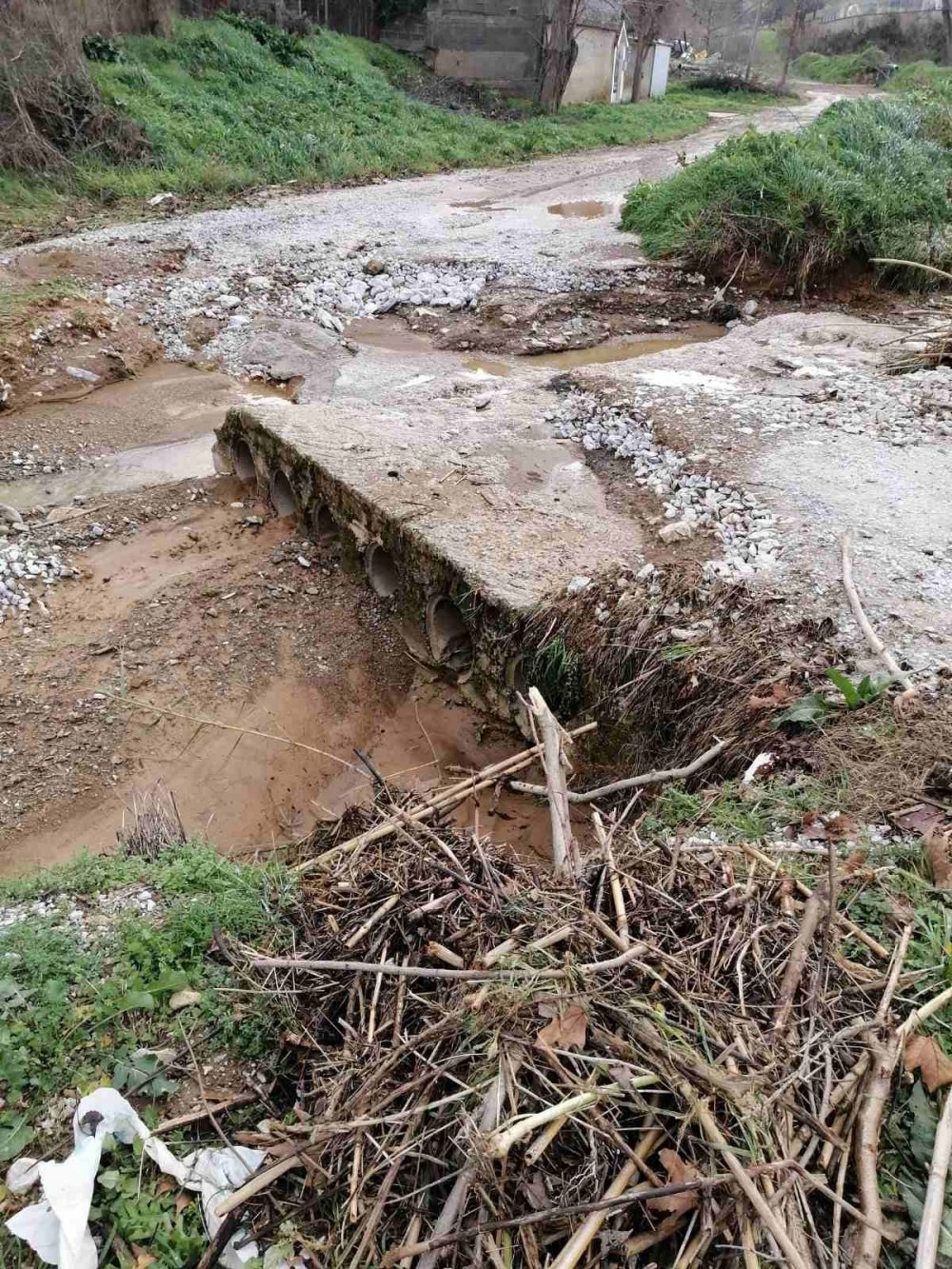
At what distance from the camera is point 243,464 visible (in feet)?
22.6

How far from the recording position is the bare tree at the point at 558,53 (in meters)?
19.0

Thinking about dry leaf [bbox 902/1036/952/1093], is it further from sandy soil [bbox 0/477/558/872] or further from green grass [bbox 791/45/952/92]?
green grass [bbox 791/45/952/92]

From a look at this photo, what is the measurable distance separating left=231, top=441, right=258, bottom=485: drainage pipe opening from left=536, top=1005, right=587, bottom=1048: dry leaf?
551cm

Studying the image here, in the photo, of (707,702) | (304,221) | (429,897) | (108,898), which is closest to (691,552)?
(707,702)

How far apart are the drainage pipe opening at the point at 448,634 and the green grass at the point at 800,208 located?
672 centimetres

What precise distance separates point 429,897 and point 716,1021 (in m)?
0.83

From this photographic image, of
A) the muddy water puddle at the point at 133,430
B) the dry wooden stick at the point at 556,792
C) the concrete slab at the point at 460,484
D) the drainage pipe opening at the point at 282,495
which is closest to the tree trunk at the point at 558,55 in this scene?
the muddy water puddle at the point at 133,430

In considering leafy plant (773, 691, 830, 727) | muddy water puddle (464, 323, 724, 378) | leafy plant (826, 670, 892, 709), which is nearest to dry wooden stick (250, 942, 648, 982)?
leafy plant (773, 691, 830, 727)

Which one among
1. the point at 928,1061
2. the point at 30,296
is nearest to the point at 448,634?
the point at 928,1061

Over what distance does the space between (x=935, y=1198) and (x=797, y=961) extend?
1.76 ft

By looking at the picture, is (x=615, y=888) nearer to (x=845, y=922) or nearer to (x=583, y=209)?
(x=845, y=922)

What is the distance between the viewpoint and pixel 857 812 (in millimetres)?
3105

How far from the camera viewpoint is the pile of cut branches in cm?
182

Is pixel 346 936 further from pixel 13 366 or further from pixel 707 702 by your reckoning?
pixel 13 366
